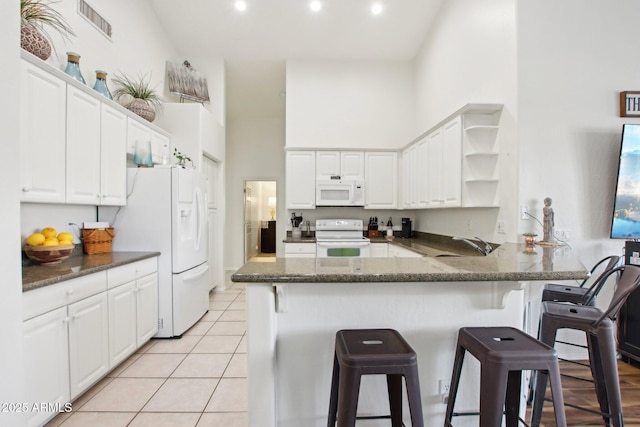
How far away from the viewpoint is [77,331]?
200 cm

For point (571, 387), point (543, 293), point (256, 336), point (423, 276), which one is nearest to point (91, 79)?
point (256, 336)

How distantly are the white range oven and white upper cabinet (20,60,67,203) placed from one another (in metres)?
2.97

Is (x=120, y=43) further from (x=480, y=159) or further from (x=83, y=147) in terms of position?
(x=480, y=159)

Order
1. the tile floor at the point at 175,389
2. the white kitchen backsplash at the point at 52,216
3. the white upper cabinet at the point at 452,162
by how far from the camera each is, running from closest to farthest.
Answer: the tile floor at the point at 175,389, the white kitchen backsplash at the point at 52,216, the white upper cabinet at the point at 452,162

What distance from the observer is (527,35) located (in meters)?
2.57

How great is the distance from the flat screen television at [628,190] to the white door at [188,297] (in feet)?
13.1

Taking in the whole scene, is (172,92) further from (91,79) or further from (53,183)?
(53,183)

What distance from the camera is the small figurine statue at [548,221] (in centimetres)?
246

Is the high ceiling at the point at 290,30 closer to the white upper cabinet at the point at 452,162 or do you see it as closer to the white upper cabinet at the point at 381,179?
the white upper cabinet at the point at 381,179

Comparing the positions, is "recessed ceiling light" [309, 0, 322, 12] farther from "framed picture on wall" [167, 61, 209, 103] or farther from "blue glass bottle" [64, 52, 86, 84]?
"blue glass bottle" [64, 52, 86, 84]

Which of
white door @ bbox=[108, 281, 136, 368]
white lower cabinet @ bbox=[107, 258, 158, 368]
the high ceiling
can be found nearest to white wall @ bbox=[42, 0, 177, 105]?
the high ceiling

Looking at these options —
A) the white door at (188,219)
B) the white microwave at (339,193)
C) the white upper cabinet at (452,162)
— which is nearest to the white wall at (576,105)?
the white upper cabinet at (452,162)

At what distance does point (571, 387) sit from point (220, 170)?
5.02 meters

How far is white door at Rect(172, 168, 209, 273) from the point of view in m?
3.11
